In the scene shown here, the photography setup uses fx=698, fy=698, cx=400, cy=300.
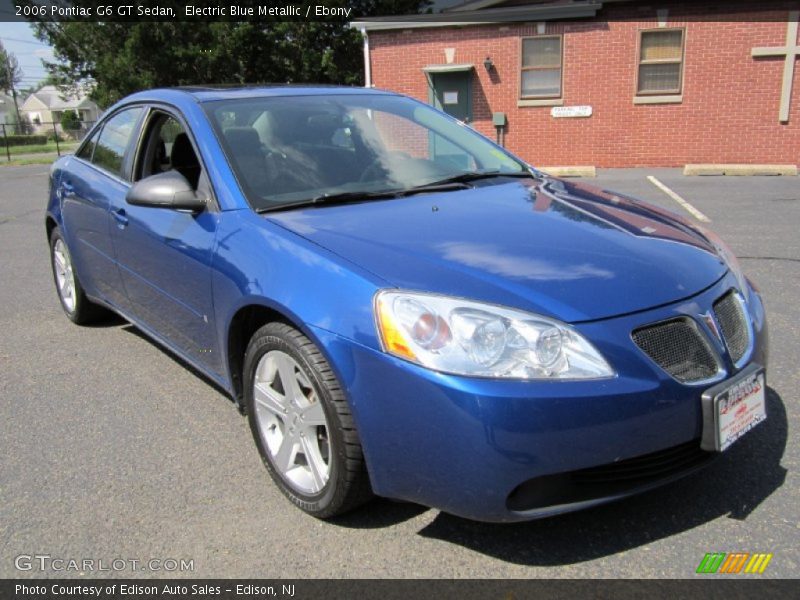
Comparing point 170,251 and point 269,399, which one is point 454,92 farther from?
point 269,399

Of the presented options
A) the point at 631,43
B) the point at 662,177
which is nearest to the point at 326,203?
the point at 662,177

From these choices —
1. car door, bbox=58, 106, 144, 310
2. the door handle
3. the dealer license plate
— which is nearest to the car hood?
the dealer license plate

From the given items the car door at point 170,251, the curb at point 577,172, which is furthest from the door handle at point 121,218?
the curb at point 577,172

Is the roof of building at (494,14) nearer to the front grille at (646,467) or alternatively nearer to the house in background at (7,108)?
the front grille at (646,467)

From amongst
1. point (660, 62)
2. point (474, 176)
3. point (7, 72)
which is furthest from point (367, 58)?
point (7, 72)

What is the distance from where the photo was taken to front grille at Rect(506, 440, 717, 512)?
2.10 meters

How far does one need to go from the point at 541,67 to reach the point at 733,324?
46.0ft

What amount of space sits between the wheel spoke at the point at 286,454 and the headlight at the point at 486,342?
28.5 inches

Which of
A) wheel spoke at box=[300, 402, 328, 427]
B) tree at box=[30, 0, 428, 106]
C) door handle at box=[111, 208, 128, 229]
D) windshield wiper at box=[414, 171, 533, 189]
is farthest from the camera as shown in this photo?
tree at box=[30, 0, 428, 106]

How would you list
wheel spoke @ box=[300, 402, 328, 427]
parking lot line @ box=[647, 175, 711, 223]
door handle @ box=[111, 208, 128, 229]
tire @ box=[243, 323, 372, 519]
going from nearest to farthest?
tire @ box=[243, 323, 372, 519]
wheel spoke @ box=[300, 402, 328, 427]
door handle @ box=[111, 208, 128, 229]
parking lot line @ box=[647, 175, 711, 223]

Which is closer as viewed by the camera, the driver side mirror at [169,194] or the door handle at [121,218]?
the driver side mirror at [169,194]

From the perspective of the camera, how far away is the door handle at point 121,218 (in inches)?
144

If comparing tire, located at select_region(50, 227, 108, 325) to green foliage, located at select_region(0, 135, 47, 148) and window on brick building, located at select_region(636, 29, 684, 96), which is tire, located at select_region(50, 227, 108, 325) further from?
green foliage, located at select_region(0, 135, 47, 148)

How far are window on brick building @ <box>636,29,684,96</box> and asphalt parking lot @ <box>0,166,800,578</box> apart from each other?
40.4 ft
